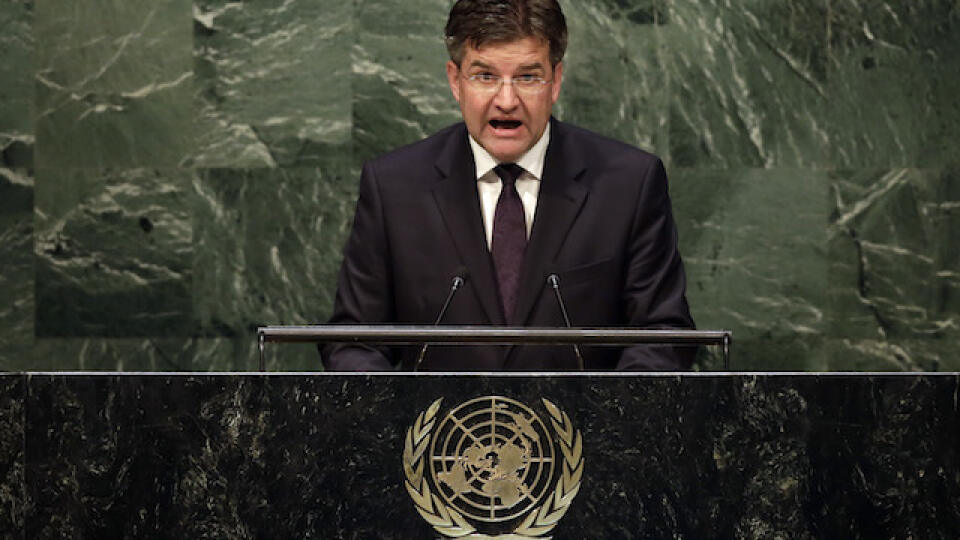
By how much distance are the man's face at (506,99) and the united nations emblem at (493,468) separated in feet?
3.81

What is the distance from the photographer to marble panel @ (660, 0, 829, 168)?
5.17 metres

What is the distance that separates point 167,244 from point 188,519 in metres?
2.88

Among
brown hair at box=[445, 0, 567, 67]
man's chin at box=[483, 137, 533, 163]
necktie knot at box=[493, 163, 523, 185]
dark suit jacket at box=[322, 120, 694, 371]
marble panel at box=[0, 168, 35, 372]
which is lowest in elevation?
marble panel at box=[0, 168, 35, 372]

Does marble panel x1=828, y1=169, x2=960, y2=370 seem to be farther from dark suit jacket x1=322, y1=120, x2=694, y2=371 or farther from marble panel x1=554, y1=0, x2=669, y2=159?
dark suit jacket x1=322, y1=120, x2=694, y2=371

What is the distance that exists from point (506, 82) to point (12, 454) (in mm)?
1500

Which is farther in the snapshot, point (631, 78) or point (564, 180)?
point (631, 78)

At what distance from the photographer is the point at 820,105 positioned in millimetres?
5184

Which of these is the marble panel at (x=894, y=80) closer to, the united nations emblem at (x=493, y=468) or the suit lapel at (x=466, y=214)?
the suit lapel at (x=466, y=214)

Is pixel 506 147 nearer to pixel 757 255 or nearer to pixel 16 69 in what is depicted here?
pixel 757 255

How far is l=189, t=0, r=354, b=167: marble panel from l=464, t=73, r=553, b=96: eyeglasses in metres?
1.85

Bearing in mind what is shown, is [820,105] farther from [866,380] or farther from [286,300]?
[866,380]

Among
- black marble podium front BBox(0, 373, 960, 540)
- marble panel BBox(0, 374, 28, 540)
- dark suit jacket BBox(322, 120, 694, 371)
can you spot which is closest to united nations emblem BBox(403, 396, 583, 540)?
black marble podium front BBox(0, 373, 960, 540)

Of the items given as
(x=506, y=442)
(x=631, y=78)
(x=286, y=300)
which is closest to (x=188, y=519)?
(x=506, y=442)

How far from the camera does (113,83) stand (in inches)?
203
